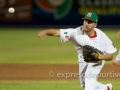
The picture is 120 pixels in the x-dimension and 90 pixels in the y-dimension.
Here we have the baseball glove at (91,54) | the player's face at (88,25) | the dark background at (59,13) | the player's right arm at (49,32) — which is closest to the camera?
the player's right arm at (49,32)

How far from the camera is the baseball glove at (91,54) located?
7266mm

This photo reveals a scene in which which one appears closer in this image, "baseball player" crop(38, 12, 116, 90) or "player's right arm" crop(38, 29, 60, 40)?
"player's right arm" crop(38, 29, 60, 40)

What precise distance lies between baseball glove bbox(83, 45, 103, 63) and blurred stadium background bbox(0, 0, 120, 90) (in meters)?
1.88

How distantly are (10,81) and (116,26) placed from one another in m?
12.7

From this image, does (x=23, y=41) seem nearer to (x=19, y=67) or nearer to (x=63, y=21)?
(x=63, y=21)

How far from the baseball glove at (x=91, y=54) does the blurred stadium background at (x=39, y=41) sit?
1877 millimetres

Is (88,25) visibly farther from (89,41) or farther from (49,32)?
(49,32)

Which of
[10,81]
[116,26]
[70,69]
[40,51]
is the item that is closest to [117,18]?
[116,26]

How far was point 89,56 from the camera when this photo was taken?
7328mm

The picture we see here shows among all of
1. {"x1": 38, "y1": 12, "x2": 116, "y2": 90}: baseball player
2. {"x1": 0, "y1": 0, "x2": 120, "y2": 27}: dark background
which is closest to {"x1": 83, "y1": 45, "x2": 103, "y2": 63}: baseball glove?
{"x1": 38, "y1": 12, "x2": 116, "y2": 90}: baseball player

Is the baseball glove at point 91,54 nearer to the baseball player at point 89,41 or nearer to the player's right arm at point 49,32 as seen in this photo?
the baseball player at point 89,41

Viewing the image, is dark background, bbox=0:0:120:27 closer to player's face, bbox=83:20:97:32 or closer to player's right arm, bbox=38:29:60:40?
player's face, bbox=83:20:97:32

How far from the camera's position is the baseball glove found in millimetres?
7266

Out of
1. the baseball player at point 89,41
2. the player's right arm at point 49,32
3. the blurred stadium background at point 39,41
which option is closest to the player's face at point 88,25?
the baseball player at point 89,41
